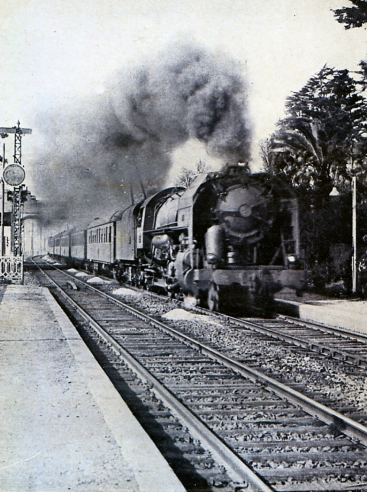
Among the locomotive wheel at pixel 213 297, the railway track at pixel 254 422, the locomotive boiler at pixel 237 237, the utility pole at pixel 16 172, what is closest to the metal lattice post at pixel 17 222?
the utility pole at pixel 16 172

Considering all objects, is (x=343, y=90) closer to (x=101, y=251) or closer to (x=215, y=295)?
(x=215, y=295)

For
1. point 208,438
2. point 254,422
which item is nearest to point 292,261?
point 254,422

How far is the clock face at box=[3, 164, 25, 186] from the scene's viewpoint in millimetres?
18062

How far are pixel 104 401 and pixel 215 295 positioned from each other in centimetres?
686

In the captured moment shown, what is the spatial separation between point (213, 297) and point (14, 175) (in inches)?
416

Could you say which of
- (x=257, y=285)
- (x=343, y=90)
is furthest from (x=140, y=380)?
(x=343, y=90)

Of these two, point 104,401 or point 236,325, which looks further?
point 236,325

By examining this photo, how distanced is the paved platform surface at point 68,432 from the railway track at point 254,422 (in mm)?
570

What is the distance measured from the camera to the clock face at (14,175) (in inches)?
711

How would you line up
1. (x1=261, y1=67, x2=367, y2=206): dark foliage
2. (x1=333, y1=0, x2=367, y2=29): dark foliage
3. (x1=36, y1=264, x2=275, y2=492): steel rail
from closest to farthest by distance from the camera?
(x1=36, y1=264, x2=275, y2=492): steel rail, (x1=333, y1=0, x2=367, y2=29): dark foliage, (x1=261, y1=67, x2=367, y2=206): dark foliage

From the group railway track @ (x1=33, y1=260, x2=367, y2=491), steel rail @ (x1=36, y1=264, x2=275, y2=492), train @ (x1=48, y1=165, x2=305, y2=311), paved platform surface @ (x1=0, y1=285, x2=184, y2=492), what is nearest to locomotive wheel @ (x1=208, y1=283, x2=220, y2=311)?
train @ (x1=48, y1=165, x2=305, y2=311)

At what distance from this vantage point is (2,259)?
749 inches

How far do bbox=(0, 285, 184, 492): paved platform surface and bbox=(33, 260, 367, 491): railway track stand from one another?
570 millimetres

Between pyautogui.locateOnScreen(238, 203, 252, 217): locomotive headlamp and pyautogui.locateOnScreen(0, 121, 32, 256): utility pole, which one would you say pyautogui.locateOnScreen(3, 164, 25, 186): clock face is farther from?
pyautogui.locateOnScreen(238, 203, 252, 217): locomotive headlamp
